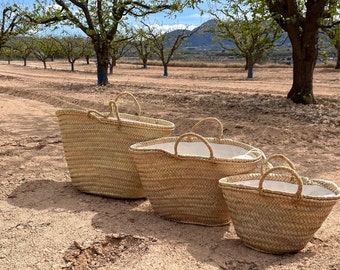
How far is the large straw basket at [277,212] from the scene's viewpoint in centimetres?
274

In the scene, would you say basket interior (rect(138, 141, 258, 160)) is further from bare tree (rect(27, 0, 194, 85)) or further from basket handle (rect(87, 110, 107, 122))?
bare tree (rect(27, 0, 194, 85))

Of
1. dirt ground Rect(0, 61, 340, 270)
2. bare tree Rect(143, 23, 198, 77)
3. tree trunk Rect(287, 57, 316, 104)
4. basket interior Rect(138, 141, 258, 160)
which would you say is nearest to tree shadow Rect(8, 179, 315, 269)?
dirt ground Rect(0, 61, 340, 270)

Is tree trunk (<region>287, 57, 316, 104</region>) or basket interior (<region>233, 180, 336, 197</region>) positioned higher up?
tree trunk (<region>287, 57, 316, 104</region>)

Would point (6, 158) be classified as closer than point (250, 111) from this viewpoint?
Yes

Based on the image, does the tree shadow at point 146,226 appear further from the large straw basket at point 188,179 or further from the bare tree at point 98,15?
the bare tree at point 98,15

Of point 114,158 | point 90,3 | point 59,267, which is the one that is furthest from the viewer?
point 90,3

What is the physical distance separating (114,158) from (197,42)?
Answer: 539 feet

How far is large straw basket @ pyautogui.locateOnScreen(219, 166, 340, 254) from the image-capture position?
108 inches

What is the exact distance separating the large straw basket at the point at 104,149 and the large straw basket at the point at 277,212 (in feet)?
3.45

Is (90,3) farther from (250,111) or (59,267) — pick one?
(59,267)

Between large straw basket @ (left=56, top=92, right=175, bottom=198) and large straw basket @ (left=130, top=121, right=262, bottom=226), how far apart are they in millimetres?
391

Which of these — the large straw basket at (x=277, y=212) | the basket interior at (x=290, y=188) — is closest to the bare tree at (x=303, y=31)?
the basket interior at (x=290, y=188)

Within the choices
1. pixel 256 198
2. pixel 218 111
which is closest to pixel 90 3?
pixel 218 111

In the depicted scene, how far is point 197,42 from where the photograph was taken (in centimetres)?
16400
